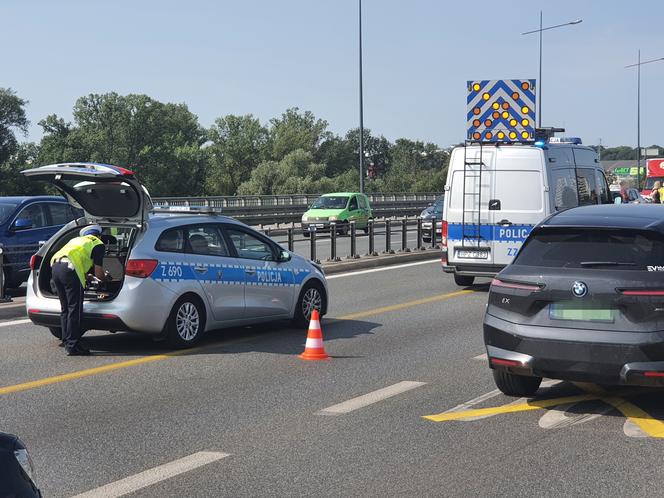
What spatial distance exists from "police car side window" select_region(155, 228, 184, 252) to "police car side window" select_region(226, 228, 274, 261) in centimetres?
78

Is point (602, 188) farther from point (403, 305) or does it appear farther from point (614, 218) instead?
point (614, 218)

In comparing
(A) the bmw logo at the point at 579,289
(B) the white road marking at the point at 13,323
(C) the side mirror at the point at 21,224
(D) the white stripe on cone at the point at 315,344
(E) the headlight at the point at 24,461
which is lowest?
(B) the white road marking at the point at 13,323

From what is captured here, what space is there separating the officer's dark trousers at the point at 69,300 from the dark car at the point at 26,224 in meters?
5.71

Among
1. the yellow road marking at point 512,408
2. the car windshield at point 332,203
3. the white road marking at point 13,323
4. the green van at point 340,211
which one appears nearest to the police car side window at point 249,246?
the white road marking at point 13,323

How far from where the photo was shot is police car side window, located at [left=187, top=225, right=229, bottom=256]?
37.0 feet

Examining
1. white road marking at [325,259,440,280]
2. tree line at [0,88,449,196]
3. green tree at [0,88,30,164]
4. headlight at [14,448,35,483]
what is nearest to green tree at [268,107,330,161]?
tree line at [0,88,449,196]

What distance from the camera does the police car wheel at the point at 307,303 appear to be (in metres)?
12.6

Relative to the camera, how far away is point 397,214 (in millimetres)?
56000

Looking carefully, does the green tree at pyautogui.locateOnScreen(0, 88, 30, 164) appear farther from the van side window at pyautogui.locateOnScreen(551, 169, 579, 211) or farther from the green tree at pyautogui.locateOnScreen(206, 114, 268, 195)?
the van side window at pyautogui.locateOnScreen(551, 169, 579, 211)

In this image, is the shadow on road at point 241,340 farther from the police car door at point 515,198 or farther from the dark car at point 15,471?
the dark car at point 15,471

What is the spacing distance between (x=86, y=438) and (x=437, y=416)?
2569 millimetres

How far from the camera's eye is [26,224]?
1708cm

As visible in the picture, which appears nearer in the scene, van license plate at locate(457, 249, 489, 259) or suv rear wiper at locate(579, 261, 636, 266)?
suv rear wiper at locate(579, 261, 636, 266)

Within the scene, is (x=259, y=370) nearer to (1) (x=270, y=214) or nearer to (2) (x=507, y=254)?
(2) (x=507, y=254)
